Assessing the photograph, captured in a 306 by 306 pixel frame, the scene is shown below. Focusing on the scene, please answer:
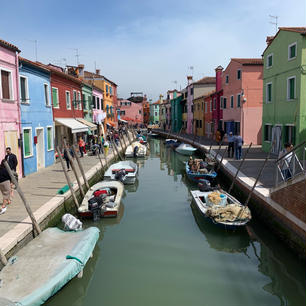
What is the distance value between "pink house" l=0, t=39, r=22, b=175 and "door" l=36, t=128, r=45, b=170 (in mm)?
2553

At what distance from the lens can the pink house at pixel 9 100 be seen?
1298cm

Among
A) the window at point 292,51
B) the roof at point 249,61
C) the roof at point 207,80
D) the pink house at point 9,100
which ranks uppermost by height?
the roof at point 207,80

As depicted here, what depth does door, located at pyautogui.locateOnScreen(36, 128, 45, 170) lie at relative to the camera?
669 inches

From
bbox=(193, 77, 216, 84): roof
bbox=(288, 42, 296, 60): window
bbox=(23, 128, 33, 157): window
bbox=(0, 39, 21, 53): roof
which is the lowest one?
bbox=(23, 128, 33, 157): window

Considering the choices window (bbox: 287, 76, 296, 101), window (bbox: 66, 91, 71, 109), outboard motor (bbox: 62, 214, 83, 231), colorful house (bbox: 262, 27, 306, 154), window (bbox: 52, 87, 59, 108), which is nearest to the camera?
outboard motor (bbox: 62, 214, 83, 231)

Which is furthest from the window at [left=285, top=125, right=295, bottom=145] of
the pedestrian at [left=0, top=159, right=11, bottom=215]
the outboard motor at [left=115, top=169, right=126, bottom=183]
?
the pedestrian at [left=0, top=159, right=11, bottom=215]

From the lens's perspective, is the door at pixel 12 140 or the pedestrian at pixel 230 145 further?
the pedestrian at pixel 230 145

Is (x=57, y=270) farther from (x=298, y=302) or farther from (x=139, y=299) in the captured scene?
(x=298, y=302)

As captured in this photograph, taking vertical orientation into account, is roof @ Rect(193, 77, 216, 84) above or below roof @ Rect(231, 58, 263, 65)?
above

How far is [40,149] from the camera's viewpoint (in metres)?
17.2

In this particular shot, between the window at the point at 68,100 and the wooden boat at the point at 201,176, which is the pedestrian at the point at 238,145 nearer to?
the wooden boat at the point at 201,176

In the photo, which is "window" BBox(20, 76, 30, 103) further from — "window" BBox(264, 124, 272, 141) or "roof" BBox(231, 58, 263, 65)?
"roof" BBox(231, 58, 263, 65)

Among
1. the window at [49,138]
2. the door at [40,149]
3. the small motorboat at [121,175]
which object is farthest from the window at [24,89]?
the small motorboat at [121,175]

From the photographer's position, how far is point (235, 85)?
89.9 ft
